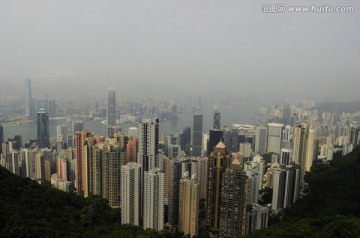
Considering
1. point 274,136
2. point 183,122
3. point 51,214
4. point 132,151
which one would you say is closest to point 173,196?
point 132,151

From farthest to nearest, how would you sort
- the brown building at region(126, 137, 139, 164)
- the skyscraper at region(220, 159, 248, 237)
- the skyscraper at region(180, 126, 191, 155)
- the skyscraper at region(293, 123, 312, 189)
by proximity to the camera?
the skyscraper at region(180, 126, 191, 155)
the skyscraper at region(293, 123, 312, 189)
the brown building at region(126, 137, 139, 164)
the skyscraper at region(220, 159, 248, 237)

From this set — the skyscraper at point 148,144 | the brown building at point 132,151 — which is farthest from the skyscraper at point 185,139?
the skyscraper at point 148,144

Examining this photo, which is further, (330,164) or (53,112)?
(53,112)

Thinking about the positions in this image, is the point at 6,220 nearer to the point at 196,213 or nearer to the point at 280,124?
the point at 196,213

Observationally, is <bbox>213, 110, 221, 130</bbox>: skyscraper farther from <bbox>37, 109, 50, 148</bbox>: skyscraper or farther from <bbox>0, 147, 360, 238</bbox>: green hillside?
<bbox>37, 109, 50, 148</bbox>: skyscraper

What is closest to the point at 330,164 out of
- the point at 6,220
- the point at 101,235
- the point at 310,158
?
the point at 310,158

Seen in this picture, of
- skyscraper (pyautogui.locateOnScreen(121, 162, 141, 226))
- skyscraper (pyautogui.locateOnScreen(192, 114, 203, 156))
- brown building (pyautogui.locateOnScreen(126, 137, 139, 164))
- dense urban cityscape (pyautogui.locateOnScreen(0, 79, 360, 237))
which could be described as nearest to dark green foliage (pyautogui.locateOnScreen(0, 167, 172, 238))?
skyscraper (pyautogui.locateOnScreen(121, 162, 141, 226))
